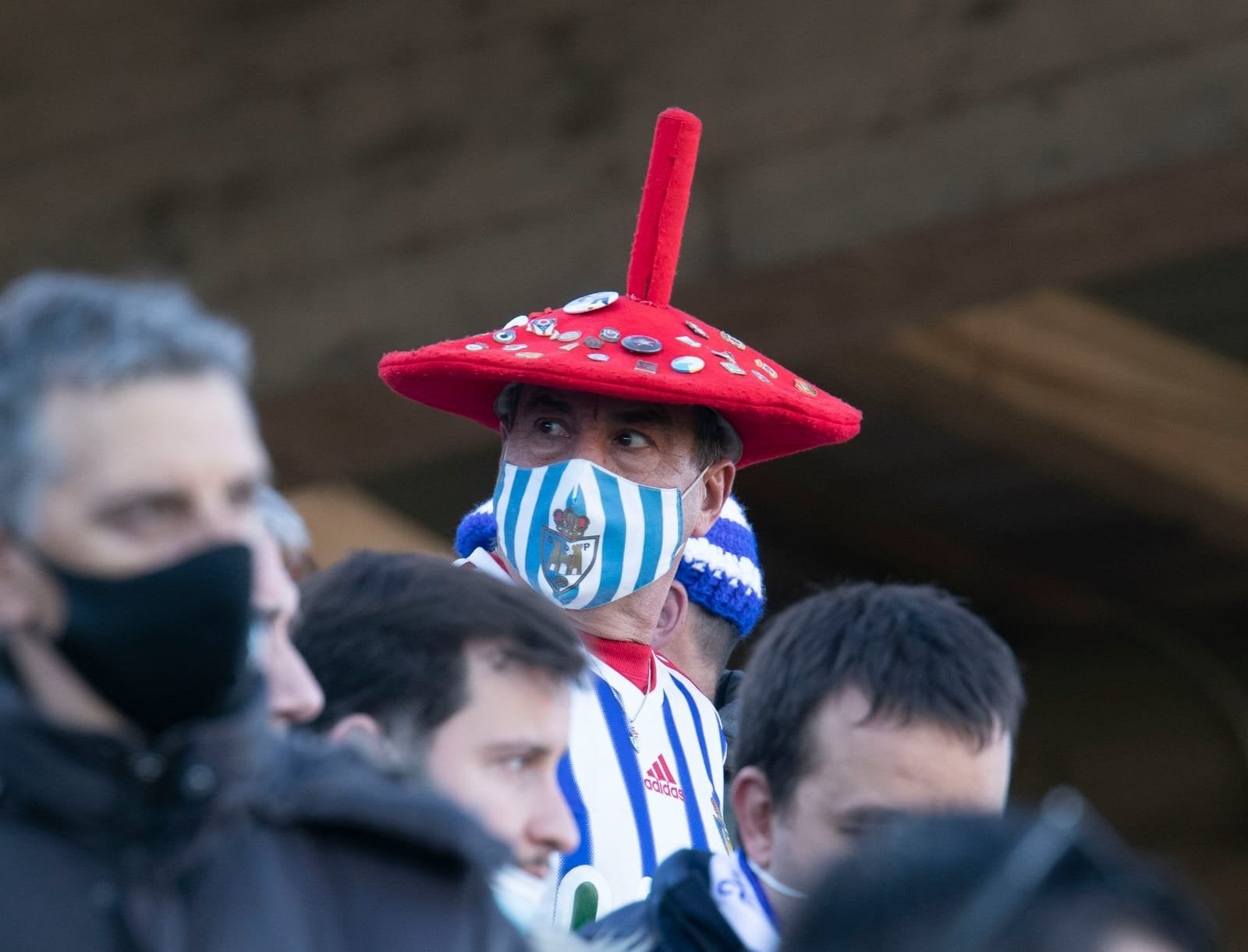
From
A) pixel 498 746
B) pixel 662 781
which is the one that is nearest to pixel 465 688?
pixel 498 746

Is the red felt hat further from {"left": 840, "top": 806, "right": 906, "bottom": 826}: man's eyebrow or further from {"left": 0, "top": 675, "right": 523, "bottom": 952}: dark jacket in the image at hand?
{"left": 0, "top": 675, "right": 523, "bottom": 952}: dark jacket

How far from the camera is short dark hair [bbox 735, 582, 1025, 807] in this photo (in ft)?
5.95

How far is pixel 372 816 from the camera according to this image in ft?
4.13

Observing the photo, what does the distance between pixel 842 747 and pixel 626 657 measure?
0.71 metres

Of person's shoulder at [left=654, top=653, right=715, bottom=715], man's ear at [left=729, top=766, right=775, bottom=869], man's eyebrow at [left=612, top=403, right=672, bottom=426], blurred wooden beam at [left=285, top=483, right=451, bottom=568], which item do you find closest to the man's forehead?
man's eyebrow at [left=612, top=403, right=672, bottom=426]

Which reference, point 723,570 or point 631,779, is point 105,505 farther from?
point 723,570

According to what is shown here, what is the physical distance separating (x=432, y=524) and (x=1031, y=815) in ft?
22.1

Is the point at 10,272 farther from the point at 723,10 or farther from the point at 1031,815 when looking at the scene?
the point at 1031,815

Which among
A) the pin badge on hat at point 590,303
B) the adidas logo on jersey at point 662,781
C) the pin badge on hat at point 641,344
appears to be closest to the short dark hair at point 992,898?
the adidas logo on jersey at point 662,781

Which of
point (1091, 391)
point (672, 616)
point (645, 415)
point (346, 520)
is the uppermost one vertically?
point (645, 415)

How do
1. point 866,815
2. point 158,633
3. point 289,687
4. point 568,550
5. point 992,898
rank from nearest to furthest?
point 992,898
point 158,633
point 289,687
point 866,815
point 568,550

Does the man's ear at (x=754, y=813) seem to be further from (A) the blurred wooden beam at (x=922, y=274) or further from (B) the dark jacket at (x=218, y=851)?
(A) the blurred wooden beam at (x=922, y=274)

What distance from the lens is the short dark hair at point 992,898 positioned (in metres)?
0.97

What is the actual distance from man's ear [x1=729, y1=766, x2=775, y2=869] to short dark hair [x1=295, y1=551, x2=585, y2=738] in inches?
12.2
